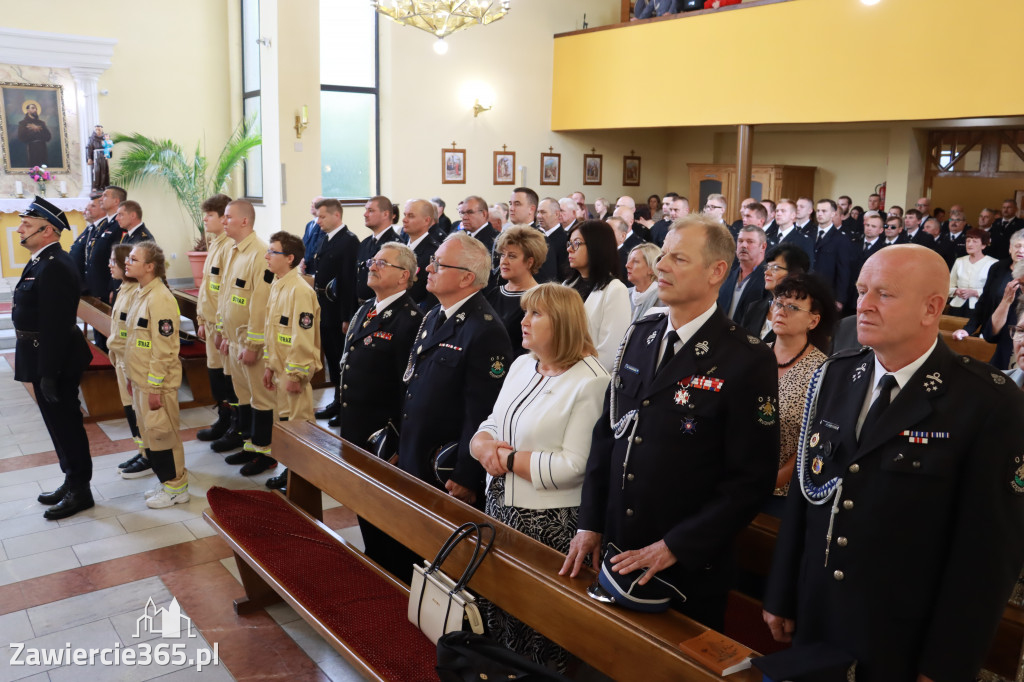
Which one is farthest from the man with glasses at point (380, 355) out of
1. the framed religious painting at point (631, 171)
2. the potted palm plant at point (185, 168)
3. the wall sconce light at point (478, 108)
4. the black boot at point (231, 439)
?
the framed religious painting at point (631, 171)

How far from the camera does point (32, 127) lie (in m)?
10.5

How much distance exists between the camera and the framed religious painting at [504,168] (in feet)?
44.1

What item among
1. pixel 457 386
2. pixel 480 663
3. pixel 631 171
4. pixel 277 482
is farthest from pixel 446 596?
pixel 631 171

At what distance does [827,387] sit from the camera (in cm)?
194

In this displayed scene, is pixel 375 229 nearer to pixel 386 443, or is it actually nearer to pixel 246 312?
pixel 246 312

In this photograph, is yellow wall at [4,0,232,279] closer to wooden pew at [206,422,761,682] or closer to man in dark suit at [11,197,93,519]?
man in dark suit at [11,197,93,519]

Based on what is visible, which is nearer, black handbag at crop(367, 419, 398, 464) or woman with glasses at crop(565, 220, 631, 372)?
black handbag at crop(367, 419, 398, 464)

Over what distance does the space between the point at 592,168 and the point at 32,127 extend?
893 cm

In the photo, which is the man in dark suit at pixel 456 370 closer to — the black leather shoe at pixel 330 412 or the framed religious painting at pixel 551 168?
the black leather shoe at pixel 330 412

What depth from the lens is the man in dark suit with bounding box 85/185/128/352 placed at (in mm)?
7176

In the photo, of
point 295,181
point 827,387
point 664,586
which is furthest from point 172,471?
point 295,181

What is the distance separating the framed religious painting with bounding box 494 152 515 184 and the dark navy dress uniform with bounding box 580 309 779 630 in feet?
38.1

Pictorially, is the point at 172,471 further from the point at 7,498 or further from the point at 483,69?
the point at 483,69

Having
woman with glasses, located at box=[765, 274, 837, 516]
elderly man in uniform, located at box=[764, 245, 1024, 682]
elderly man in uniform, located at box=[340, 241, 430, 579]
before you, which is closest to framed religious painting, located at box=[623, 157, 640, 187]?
elderly man in uniform, located at box=[340, 241, 430, 579]
